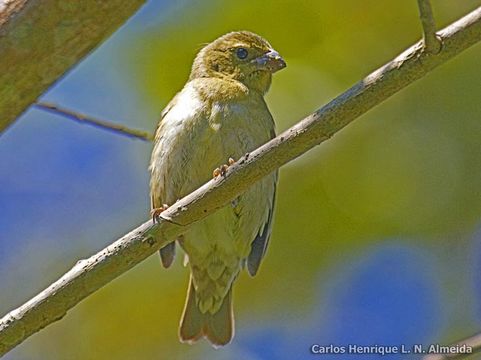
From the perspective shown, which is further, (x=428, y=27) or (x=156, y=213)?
(x=156, y=213)

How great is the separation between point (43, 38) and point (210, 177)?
99.7 inches

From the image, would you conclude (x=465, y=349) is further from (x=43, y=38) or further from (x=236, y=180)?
(x=43, y=38)

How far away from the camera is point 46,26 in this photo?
81.4 inches

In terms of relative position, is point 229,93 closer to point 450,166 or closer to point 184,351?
point 450,166

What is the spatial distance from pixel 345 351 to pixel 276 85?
1.62m

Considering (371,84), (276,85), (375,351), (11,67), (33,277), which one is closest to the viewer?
(11,67)

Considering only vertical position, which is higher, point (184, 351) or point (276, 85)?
point (276, 85)

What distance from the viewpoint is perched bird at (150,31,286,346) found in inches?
179

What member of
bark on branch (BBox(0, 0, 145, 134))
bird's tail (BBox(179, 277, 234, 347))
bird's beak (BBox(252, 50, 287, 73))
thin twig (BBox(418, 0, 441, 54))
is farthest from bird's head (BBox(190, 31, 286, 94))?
bark on branch (BBox(0, 0, 145, 134))

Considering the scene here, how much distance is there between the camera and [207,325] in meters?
4.79

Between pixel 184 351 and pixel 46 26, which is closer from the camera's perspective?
pixel 46 26

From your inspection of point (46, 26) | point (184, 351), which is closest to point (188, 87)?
point (184, 351)

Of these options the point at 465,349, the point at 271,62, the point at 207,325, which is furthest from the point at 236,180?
the point at 271,62

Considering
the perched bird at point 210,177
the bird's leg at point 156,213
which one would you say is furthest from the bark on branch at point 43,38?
the perched bird at point 210,177
